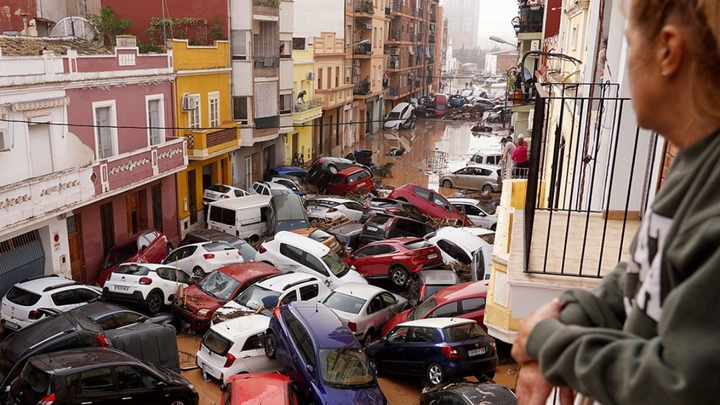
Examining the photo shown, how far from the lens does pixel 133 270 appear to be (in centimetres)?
1581

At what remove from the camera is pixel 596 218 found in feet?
20.7

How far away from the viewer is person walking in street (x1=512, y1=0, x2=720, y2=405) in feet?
4.25

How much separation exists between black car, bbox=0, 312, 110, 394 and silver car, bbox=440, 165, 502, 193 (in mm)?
23030

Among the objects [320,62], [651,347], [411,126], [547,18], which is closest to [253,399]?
[651,347]

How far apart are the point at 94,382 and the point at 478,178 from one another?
24.7 metres

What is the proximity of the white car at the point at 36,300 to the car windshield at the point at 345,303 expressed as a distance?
590cm

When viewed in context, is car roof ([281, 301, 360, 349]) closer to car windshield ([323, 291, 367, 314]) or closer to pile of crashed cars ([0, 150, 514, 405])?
pile of crashed cars ([0, 150, 514, 405])

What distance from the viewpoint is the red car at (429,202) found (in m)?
24.2

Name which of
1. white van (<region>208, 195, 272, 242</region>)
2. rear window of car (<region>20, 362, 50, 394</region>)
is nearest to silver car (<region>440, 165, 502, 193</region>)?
white van (<region>208, 195, 272, 242</region>)

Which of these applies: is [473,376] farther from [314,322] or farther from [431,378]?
[314,322]

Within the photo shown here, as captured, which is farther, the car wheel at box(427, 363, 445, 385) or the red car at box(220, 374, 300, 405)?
the car wheel at box(427, 363, 445, 385)

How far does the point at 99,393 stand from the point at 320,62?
109ft

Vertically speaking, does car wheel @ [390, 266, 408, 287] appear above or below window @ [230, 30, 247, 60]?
below

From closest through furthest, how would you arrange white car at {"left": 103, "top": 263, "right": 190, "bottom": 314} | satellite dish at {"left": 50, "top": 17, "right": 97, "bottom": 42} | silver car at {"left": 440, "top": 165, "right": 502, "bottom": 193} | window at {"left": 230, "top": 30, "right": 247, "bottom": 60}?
white car at {"left": 103, "top": 263, "right": 190, "bottom": 314} → satellite dish at {"left": 50, "top": 17, "right": 97, "bottom": 42} → window at {"left": 230, "top": 30, "right": 247, "bottom": 60} → silver car at {"left": 440, "top": 165, "right": 502, "bottom": 193}
